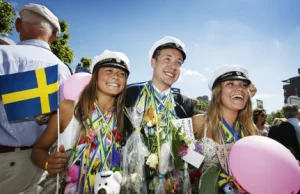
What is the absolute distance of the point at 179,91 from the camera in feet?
10.9

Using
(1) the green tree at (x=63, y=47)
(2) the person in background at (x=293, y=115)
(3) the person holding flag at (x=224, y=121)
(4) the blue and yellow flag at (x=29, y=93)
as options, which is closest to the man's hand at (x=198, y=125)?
(3) the person holding flag at (x=224, y=121)

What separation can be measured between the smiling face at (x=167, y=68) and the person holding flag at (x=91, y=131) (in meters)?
0.43

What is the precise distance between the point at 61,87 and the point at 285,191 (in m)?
2.69

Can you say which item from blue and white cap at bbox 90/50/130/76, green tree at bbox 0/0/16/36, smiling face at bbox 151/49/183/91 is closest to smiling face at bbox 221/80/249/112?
smiling face at bbox 151/49/183/91

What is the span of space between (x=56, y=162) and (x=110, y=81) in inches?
41.7

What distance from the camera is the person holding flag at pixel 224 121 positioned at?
2.43 metres

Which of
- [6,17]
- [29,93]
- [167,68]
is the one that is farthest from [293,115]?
[6,17]

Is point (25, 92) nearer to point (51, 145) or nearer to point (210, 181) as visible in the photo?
point (51, 145)

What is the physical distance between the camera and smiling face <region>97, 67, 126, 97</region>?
8.82 ft

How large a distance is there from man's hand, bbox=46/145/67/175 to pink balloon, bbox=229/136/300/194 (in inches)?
64.5

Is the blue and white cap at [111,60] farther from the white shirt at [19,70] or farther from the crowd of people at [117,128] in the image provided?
the white shirt at [19,70]

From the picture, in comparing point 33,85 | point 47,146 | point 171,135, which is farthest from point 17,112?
point 171,135

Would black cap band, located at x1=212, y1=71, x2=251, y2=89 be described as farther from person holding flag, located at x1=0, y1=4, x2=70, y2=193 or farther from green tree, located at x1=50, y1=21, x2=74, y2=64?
green tree, located at x1=50, y1=21, x2=74, y2=64

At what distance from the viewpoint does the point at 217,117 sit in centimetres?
A: 286
